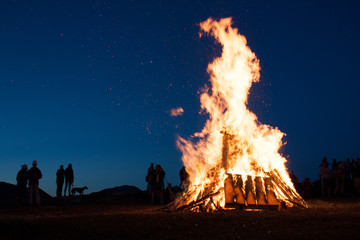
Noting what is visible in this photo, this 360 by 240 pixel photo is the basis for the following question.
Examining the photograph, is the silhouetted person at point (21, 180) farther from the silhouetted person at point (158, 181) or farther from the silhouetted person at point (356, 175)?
the silhouetted person at point (356, 175)

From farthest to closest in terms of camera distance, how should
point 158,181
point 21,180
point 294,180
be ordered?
point 294,180 → point 158,181 → point 21,180

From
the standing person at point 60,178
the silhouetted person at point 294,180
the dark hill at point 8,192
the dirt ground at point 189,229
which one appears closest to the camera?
the dirt ground at point 189,229

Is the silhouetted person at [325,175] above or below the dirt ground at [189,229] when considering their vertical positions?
above

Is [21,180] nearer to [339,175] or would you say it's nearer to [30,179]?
[30,179]

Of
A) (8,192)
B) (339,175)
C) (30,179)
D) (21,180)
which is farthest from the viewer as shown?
(8,192)

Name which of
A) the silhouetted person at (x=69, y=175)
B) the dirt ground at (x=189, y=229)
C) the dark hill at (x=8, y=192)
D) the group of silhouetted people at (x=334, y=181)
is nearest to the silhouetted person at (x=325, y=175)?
the group of silhouetted people at (x=334, y=181)

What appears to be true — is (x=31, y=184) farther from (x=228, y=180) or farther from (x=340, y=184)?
(x=340, y=184)

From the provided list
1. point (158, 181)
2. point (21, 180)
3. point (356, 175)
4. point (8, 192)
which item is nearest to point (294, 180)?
point (356, 175)

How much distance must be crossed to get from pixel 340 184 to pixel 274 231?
51.0 feet

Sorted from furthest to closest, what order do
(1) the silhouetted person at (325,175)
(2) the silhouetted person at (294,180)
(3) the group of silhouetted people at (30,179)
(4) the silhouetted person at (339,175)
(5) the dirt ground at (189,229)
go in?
(2) the silhouetted person at (294,180), (4) the silhouetted person at (339,175), (1) the silhouetted person at (325,175), (3) the group of silhouetted people at (30,179), (5) the dirt ground at (189,229)

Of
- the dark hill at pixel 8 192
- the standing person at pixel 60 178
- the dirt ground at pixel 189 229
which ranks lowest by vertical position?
the dirt ground at pixel 189 229

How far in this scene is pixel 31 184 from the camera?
55.7 ft

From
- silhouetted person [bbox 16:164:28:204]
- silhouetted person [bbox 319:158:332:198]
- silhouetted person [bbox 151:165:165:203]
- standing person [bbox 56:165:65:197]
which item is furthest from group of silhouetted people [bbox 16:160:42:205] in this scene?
silhouetted person [bbox 319:158:332:198]

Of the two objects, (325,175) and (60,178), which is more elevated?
(60,178)
